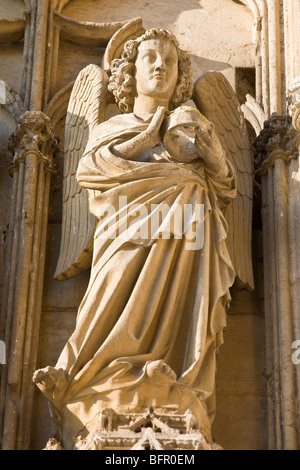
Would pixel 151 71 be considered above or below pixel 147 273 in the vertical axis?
above

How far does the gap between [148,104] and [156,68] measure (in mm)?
224

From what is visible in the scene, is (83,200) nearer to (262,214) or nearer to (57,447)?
(262,214)

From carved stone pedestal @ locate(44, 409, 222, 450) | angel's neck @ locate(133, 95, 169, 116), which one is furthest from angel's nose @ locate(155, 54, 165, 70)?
carved stone pedestal @ locate(44, 409, 222, 450)

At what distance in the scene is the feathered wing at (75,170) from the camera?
8539mm

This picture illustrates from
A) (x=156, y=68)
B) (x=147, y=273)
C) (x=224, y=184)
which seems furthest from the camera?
(x=156, y=68)

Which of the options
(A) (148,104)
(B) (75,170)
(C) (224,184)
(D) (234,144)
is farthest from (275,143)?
(B) (75,170)

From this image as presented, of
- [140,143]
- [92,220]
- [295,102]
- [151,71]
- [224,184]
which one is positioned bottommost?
[92,220]

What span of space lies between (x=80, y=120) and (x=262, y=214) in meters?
1.30

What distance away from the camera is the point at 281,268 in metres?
8.47

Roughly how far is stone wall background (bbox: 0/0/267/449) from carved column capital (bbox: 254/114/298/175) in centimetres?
36

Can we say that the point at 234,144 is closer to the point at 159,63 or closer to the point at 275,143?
the point at 275,143

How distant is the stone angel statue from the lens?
759cm

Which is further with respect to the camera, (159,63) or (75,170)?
(75,170)

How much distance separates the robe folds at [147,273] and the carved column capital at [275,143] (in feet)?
1.82
